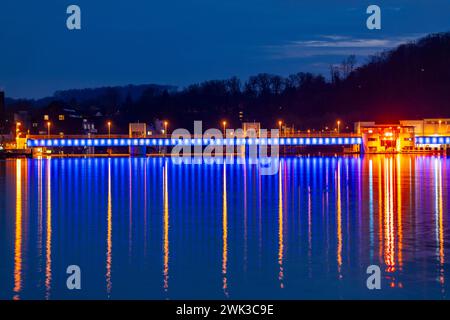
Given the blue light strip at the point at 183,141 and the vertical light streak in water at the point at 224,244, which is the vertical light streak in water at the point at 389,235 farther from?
the blue light strip at the point at 183,141

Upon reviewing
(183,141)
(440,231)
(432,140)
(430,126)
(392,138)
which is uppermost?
(430,126)

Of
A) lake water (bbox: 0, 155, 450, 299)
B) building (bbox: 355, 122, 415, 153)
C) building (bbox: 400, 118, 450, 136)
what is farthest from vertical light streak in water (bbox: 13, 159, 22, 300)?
building (bbox: 400, 118, 450, 136)

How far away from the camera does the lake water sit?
625 inches

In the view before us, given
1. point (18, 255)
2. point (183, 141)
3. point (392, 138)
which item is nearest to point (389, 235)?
point (18, 255)

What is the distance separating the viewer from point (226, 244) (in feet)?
69.4

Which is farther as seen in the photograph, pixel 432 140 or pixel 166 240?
pixel 432 140

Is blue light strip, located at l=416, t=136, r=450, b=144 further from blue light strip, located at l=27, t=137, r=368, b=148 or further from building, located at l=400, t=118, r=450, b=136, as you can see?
blue light strip, located at l=27, t=137, r=368, b=148

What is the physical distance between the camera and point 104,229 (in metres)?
24.2

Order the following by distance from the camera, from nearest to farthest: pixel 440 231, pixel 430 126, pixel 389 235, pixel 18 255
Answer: pixel 18 255
pixel 389 235
pixel 440 231
pixel 430 126

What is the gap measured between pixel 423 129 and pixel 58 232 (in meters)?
121

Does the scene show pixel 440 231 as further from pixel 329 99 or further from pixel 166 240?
pixel 329 99

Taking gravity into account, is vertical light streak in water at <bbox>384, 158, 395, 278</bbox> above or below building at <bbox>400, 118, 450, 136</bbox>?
below

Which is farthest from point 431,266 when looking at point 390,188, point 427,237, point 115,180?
point 115,180

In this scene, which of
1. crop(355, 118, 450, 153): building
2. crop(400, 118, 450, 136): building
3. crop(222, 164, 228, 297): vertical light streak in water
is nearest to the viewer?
crop(222, 164, 228, 297): vertical light streak in water
